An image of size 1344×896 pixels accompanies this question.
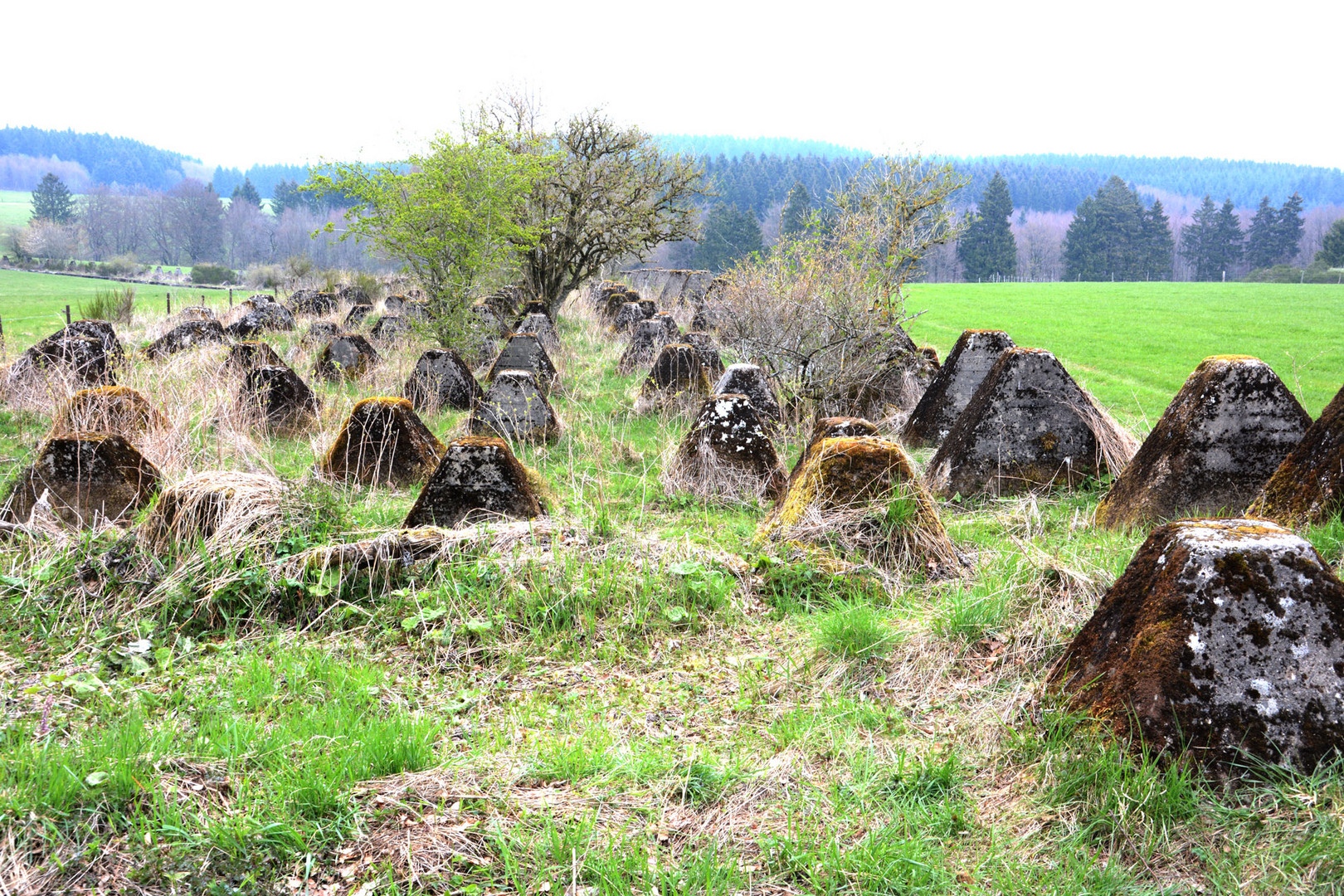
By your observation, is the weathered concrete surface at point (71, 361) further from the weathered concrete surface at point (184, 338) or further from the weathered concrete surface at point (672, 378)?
the weathered concrete surface at point (672, 378)

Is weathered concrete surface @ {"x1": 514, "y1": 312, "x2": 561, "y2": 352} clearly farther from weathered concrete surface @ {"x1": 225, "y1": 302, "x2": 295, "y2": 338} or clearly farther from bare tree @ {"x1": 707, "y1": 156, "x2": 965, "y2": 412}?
weathered concrete surface @ {"x1": 225, "y1": 302, "x2": 295, "y2": 338}

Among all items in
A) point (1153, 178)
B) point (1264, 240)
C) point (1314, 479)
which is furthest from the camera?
point (1153, 178)

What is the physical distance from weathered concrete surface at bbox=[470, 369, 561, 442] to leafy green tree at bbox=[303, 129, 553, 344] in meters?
5.62

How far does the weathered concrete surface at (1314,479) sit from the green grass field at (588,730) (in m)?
0.44

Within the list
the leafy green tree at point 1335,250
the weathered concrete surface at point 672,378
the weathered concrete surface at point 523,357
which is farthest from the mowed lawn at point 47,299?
the leafy green tree at point 1335,250

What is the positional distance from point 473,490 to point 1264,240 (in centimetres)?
9110

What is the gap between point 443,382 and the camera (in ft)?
35.8

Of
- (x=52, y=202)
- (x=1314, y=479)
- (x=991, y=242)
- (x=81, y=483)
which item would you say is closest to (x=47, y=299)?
(x=81, y=483)

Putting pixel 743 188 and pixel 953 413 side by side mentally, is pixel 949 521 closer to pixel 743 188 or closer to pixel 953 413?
pixel 953 413

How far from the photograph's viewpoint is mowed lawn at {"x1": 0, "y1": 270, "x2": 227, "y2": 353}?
1695 cm

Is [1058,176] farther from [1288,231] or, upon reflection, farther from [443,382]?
[443,382]

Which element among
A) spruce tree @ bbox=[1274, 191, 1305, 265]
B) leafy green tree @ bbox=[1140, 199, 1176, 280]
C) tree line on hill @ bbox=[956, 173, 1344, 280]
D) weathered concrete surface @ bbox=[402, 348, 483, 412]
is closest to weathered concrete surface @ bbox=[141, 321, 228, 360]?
weathered concrete surface @ bbox=[402, 348, 483, 412]

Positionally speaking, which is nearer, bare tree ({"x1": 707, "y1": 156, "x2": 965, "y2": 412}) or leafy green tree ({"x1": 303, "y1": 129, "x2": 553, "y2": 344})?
bare tree ({"x1": 707, "y1": 156, "x2": 965, "y2": 412})

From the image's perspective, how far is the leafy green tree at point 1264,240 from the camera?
241ft
